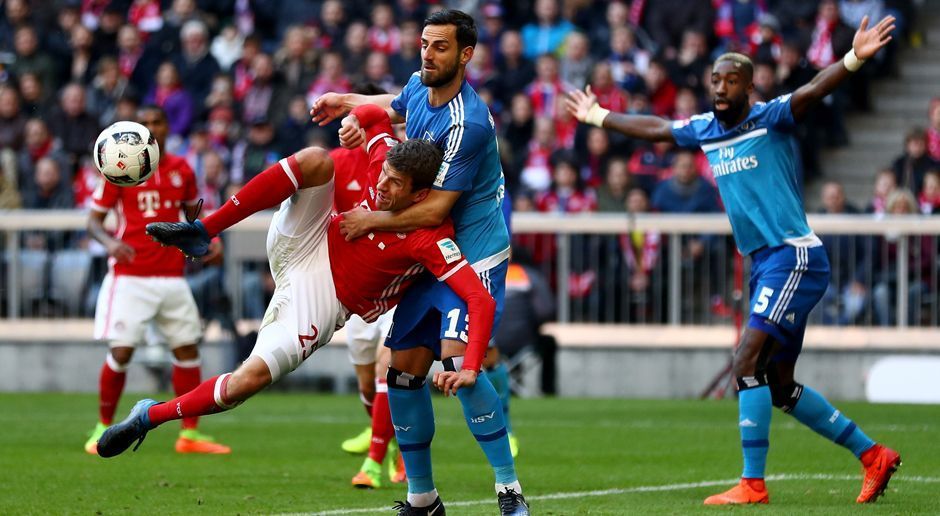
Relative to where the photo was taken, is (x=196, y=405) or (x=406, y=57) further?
(x=406, y=57)

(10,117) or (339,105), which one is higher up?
(10,117)

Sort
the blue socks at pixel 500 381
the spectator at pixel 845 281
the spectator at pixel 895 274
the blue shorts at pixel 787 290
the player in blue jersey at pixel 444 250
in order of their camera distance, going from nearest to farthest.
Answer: the player in blue jersey at pixel 444 250, the blue shorts at pixel 787 290, the blue socks at pixel 500 381, the spectator at pixel 895 274, the spectator at pixel 845 281

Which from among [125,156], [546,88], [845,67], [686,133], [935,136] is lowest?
[125,156]

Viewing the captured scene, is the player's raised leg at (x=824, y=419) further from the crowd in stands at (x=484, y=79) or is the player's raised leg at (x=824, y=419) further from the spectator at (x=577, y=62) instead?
the spectator at (x=577, y=62)

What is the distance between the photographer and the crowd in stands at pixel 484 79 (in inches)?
698

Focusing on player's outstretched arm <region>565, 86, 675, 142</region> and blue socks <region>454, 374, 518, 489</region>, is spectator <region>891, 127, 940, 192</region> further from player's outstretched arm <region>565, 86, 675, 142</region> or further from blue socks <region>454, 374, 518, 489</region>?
blue socks <region>454, 374, 518, 489</region>

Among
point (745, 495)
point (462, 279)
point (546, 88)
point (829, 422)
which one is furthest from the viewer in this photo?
point (546, 88)

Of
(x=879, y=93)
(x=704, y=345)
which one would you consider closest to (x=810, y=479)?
(x=704, y=345)

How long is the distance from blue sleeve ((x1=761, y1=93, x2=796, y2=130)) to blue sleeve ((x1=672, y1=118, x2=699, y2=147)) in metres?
0.46

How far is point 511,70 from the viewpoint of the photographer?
65.3ft

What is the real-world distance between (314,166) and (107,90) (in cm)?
1438

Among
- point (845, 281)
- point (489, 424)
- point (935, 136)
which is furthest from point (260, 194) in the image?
point (935, 136)

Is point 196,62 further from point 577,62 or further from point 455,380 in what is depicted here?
point 455,380

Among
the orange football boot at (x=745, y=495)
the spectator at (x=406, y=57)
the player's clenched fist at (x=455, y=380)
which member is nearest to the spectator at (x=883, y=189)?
the spectator at (x=406, y=57)
